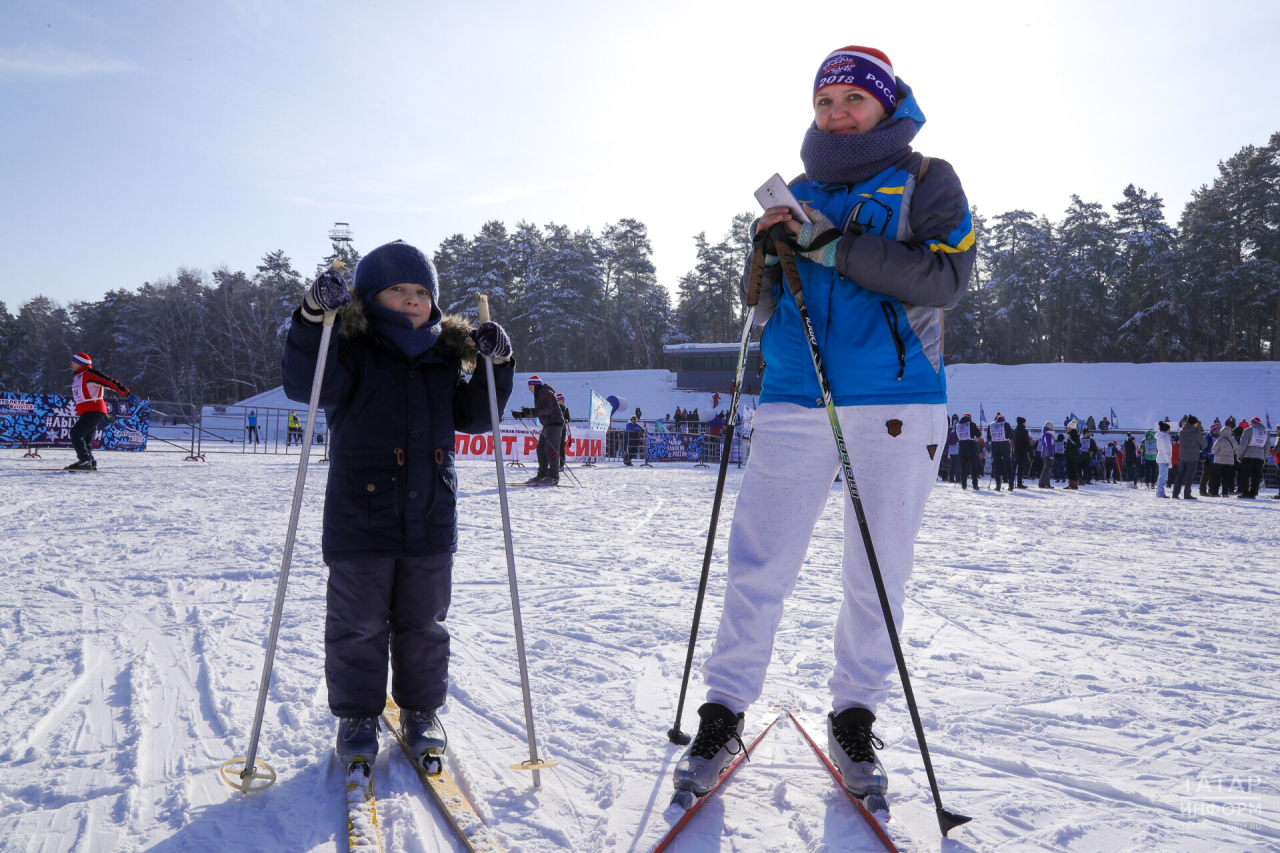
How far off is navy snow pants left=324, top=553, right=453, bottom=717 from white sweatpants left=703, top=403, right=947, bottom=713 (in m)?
0.78

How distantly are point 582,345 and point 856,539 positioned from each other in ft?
181

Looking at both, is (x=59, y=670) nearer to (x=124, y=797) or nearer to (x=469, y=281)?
(x=124, y=797)

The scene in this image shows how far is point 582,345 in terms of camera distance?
5647 centimetres

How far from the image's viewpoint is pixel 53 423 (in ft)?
55.1

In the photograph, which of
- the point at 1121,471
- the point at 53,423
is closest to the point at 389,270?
the point at 53,423

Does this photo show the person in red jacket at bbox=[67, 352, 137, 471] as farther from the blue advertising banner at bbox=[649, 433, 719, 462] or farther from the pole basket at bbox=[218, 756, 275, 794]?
the blue advertising banner at bbox=[649, 433, 719, 462]

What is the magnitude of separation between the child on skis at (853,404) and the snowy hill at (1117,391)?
2936 cm

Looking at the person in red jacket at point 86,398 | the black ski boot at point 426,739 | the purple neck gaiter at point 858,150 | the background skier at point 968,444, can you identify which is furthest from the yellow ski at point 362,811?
the background skier at point 968,444

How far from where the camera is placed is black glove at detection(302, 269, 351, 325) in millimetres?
1775

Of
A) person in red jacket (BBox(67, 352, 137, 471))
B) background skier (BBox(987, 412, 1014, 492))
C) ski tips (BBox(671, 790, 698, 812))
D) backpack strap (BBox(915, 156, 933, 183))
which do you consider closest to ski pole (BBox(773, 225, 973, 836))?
backpack strap (BBox(915, 156, 933, 183))

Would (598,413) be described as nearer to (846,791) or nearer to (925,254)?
(846,791)

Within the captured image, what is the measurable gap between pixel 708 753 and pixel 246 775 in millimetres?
1121

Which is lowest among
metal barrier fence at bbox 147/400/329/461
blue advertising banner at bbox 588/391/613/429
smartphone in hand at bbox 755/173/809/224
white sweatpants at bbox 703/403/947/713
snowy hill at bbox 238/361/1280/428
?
metal barrier fence at bbox 147/400/329/461

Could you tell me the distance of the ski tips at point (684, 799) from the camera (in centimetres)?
168
